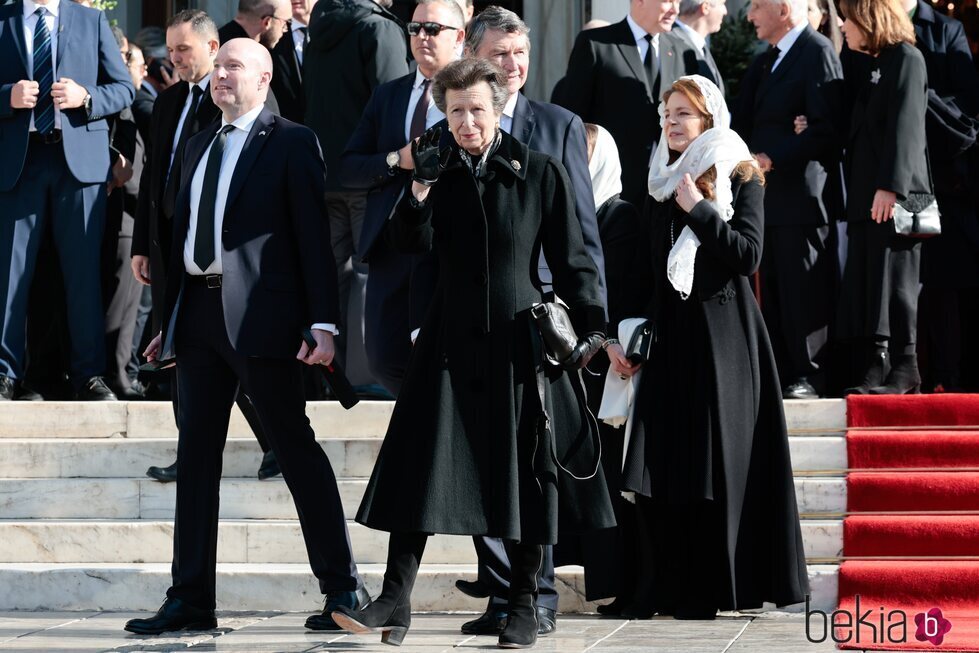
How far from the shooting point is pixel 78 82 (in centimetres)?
861

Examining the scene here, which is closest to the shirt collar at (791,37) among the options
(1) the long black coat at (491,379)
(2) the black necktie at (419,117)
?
(2) the black necktie at (419,117)

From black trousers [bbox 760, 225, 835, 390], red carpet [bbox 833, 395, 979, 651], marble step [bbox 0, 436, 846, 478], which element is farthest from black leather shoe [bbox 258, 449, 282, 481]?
black trousers [bbox 760, 225, 835, 390]

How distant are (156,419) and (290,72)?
85.6 inches

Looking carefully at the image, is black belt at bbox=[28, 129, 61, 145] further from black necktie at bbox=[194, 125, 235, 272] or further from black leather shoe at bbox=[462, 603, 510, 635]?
black leather shoe at bbox=[462, 603, 510, 635]

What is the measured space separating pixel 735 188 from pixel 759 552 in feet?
4.53

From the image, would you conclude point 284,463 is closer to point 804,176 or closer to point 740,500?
point 740,500

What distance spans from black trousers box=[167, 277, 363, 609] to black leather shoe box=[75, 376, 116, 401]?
8.93 ft

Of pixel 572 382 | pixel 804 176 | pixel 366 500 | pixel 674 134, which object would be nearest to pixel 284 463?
pixel 366 500

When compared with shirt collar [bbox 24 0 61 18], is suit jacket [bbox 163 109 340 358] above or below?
below

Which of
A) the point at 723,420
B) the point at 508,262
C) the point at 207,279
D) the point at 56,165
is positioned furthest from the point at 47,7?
the point at 723,420

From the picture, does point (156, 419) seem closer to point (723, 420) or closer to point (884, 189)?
point (723, 420)

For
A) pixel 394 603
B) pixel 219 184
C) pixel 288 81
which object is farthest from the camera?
pixel 288 81

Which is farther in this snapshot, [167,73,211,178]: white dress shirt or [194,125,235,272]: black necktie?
[167,73,211,178]: white dress shirt

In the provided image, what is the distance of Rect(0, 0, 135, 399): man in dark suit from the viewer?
840 centimetres
